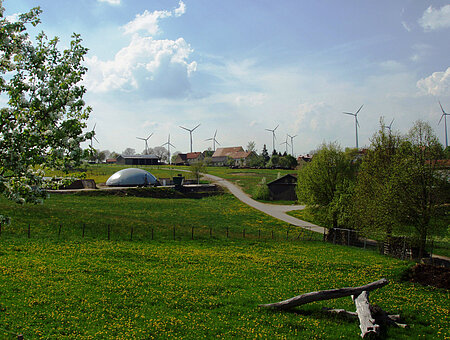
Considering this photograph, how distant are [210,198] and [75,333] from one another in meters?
75.2

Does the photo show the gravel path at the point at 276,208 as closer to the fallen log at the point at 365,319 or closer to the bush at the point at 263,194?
the bush at the point at 263,194

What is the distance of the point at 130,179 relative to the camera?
9150cm

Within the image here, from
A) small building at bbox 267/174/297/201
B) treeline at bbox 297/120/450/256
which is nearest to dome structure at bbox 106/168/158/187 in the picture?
small building at bbox 267/174/297/201

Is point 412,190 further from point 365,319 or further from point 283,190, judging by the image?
point 283,190

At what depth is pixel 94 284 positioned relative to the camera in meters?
17.8

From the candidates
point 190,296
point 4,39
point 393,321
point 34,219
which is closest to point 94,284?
point 190,296

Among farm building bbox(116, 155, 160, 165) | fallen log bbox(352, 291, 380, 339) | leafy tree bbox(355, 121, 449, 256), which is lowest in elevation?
fallen log bbox(352, 291, 380, 339)

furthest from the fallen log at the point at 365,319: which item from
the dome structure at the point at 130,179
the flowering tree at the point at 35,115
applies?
the dome structure at the point at 130,179

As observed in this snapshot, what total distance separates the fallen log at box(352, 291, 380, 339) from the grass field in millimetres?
484

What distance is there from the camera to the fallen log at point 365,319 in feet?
43.2

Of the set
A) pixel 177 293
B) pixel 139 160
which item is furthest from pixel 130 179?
pixel 139 160

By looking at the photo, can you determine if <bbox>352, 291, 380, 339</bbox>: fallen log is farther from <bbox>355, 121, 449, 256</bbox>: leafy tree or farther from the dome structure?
the dome structure

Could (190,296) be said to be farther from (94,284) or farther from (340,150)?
(340,150)

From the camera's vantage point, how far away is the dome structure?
8981 centimetres
